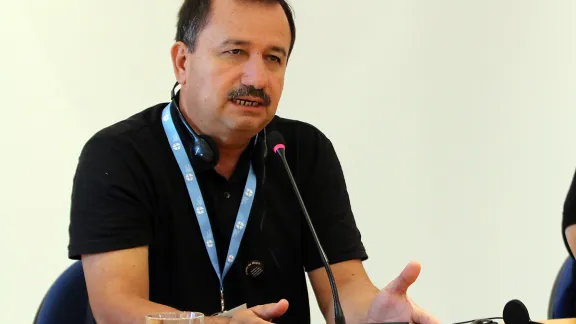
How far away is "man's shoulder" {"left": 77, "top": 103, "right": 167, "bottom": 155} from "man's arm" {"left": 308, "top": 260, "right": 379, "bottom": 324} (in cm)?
53

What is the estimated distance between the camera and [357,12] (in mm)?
3025

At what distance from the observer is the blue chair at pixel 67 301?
1528 mm

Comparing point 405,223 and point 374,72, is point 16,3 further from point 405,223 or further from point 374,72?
point 405,223

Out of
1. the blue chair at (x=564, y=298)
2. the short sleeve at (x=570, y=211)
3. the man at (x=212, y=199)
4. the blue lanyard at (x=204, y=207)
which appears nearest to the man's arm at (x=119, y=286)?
the man at (x=212, y=199)

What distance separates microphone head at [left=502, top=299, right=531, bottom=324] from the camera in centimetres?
140

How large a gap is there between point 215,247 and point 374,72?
60.8 inches

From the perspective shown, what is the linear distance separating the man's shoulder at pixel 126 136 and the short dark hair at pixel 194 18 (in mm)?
210

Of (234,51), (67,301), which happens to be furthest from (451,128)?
(67,301)

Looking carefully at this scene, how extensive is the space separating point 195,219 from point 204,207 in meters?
0.04

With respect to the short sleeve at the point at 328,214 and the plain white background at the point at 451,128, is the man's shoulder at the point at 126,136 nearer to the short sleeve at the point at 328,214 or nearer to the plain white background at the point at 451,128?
the short sleeve at the point at 328,214

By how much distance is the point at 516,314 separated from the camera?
1.40m

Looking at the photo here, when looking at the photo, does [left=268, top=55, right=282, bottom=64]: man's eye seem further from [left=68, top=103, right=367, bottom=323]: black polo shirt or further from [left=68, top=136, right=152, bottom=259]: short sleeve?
[left=68, top=136, right=152, bottom=259]: short sleeve

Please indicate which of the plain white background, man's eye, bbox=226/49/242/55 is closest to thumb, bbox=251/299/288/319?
man's eye, bbox=226/49/242/55

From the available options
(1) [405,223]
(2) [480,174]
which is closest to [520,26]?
(2) [480,174]
